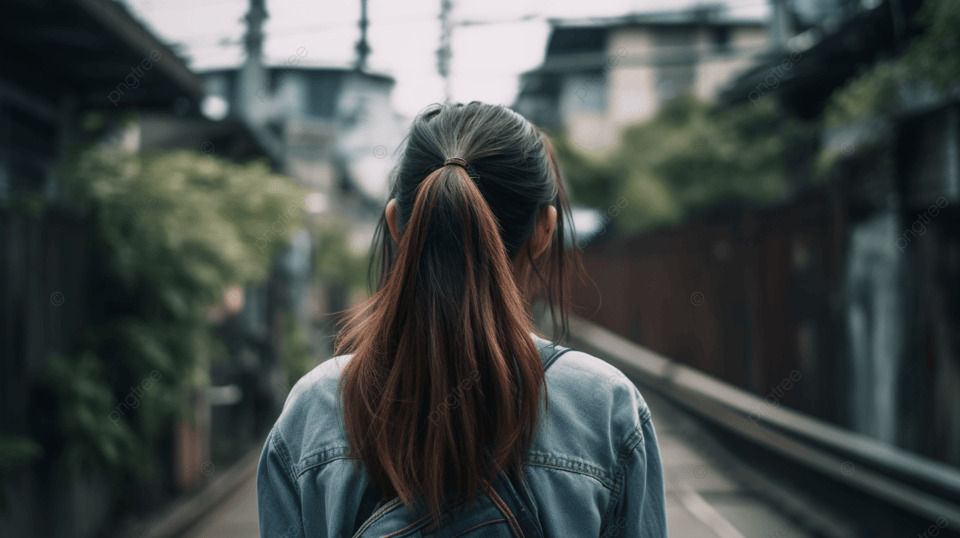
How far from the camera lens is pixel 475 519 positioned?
1.10m

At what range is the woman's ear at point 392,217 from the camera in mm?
1267

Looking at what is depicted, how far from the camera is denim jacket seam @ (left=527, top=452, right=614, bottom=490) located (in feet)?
3.87

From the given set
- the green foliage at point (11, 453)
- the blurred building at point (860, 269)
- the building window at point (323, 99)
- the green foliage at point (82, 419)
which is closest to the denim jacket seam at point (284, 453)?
the green foliage at point (11, 453)

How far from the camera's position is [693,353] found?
28.7 feet

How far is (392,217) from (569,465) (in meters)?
0.56

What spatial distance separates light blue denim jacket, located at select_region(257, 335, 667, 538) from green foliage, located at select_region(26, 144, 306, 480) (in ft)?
10.6

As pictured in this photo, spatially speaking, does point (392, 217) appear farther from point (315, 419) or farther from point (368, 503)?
point (368, 503)

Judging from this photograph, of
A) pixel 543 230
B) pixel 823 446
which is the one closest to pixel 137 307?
pixel 543 230

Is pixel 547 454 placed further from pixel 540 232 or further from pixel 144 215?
pixel 144 215

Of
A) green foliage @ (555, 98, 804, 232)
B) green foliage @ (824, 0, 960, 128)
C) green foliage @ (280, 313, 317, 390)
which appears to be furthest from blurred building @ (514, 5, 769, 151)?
green foliage @ (824, 0, 960, 128)

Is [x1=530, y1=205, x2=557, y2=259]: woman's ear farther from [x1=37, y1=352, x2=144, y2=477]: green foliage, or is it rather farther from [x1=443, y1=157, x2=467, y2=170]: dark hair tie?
[x1=37, y1=352, x2=144, y2=477]: green foliage

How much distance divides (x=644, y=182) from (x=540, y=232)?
17.3 metres

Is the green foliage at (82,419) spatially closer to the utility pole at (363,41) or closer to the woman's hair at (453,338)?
the woman's hair at (453,338)

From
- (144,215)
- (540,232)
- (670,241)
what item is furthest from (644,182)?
(540,232)
